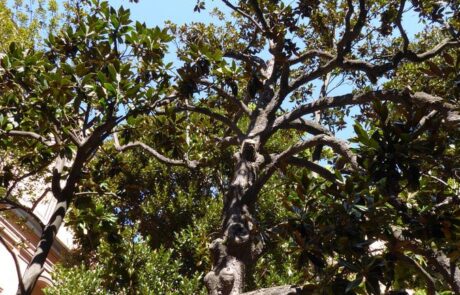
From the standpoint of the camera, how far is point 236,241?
4371mm

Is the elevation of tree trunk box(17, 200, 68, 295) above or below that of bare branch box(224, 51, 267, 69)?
below

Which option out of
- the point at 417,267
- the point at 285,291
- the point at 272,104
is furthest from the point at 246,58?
the point at 417,267

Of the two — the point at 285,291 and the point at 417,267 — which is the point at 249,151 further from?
the point at 417,267

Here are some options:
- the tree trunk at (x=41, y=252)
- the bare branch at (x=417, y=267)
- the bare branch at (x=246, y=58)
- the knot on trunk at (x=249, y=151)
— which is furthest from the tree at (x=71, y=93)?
the bare branch at (x=417, y=267)

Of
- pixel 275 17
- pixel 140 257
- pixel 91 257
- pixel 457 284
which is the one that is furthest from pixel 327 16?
pixel 91 257

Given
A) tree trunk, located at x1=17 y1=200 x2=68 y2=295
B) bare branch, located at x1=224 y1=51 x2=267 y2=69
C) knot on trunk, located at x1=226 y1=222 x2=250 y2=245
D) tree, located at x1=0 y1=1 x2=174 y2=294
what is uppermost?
bare branch, located at x1=224 y1=51 x2=267 y2=69

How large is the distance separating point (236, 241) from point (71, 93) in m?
2.32

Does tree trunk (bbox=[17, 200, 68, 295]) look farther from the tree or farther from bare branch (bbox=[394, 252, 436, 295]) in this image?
bare branch (bbox=[394, 252, 436, 295])

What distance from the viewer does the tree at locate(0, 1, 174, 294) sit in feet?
15.7

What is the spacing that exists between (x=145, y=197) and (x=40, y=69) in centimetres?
601

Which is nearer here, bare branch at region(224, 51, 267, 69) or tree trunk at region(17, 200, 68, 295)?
tree trunk at region(17, 200, 68, 295)

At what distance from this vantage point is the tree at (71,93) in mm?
4785

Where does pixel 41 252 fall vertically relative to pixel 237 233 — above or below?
below

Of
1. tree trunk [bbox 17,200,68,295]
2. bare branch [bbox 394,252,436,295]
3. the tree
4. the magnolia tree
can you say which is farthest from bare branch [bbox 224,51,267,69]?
bare branch [bbox 394,252,436,295]
